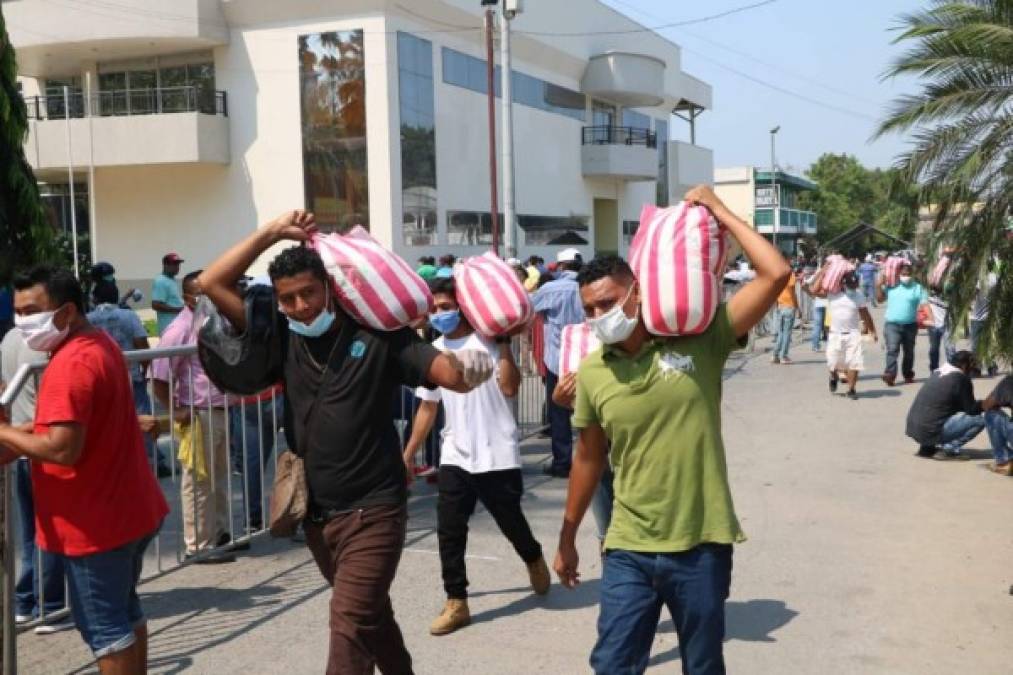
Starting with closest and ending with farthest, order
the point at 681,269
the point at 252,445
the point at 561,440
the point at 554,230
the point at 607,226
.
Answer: the point at 681,269 → the point at 252,445 → the point at 561,440 → the point at 554,230 → the point at 607,226

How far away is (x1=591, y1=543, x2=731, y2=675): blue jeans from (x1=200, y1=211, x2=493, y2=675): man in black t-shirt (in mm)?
807

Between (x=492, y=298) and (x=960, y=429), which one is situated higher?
(x=492, y=298)

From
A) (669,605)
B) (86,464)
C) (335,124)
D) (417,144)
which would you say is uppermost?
(335,124)

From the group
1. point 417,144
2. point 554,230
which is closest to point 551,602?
point 417,144

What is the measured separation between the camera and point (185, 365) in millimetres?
A: 6383

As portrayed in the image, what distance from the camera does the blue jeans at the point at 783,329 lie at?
17766 millimetres

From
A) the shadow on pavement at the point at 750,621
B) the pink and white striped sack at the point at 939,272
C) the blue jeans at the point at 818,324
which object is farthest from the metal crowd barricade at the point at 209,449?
the blue jeans at the point at 818,324

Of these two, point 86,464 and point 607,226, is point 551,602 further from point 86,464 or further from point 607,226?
point 607,226

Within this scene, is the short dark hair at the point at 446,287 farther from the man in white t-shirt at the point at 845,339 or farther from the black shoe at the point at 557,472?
the man in white t-shirt at the point at 845,339

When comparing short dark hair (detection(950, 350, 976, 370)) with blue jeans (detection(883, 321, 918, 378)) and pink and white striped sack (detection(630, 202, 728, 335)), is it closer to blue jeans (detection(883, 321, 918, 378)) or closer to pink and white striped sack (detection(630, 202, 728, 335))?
blue jeans (detection(883, 321, 918, 378))

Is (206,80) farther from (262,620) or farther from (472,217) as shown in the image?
(262,620)

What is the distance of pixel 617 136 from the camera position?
38.0m

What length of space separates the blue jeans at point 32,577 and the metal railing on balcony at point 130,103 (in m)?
22.3

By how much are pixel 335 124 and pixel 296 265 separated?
22640 millimetres
